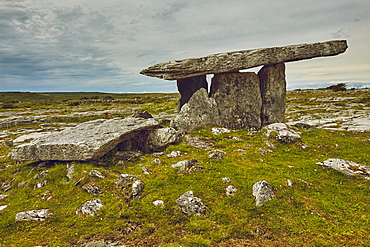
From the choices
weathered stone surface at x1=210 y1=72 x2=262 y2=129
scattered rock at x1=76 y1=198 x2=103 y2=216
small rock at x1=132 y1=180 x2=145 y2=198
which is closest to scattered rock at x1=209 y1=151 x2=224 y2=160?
small rock at x1=132 y1=180 x2=145 y2=198

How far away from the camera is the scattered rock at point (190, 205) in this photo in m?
9.82

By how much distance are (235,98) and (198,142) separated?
7.08 meters

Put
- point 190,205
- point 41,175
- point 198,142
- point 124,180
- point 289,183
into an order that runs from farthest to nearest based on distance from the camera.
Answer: point 198,142 → point 41,175 → point 124,180 → point 289,183 → point 190,205

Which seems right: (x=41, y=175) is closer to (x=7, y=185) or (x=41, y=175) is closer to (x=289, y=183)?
(x=7, y=185)

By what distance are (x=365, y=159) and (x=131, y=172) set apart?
15.4 m

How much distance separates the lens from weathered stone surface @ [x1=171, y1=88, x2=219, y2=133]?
22.2 meters

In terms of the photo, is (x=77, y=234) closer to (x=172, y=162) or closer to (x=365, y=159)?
(x=172, y=162)

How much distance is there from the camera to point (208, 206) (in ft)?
33.3

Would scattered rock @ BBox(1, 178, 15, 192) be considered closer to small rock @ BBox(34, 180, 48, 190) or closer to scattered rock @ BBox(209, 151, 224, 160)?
small rock @ BBox(34, 180, 48, 190)

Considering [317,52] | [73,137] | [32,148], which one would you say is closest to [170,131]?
[73,137]

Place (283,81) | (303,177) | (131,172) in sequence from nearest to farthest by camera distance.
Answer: (303,177) → (131,172) → (283,81)

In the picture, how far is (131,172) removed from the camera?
47.6 feet

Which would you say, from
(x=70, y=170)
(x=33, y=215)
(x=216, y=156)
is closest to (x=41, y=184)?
(x=70, y=170)

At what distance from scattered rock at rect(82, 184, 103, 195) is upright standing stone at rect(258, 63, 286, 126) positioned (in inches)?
729
